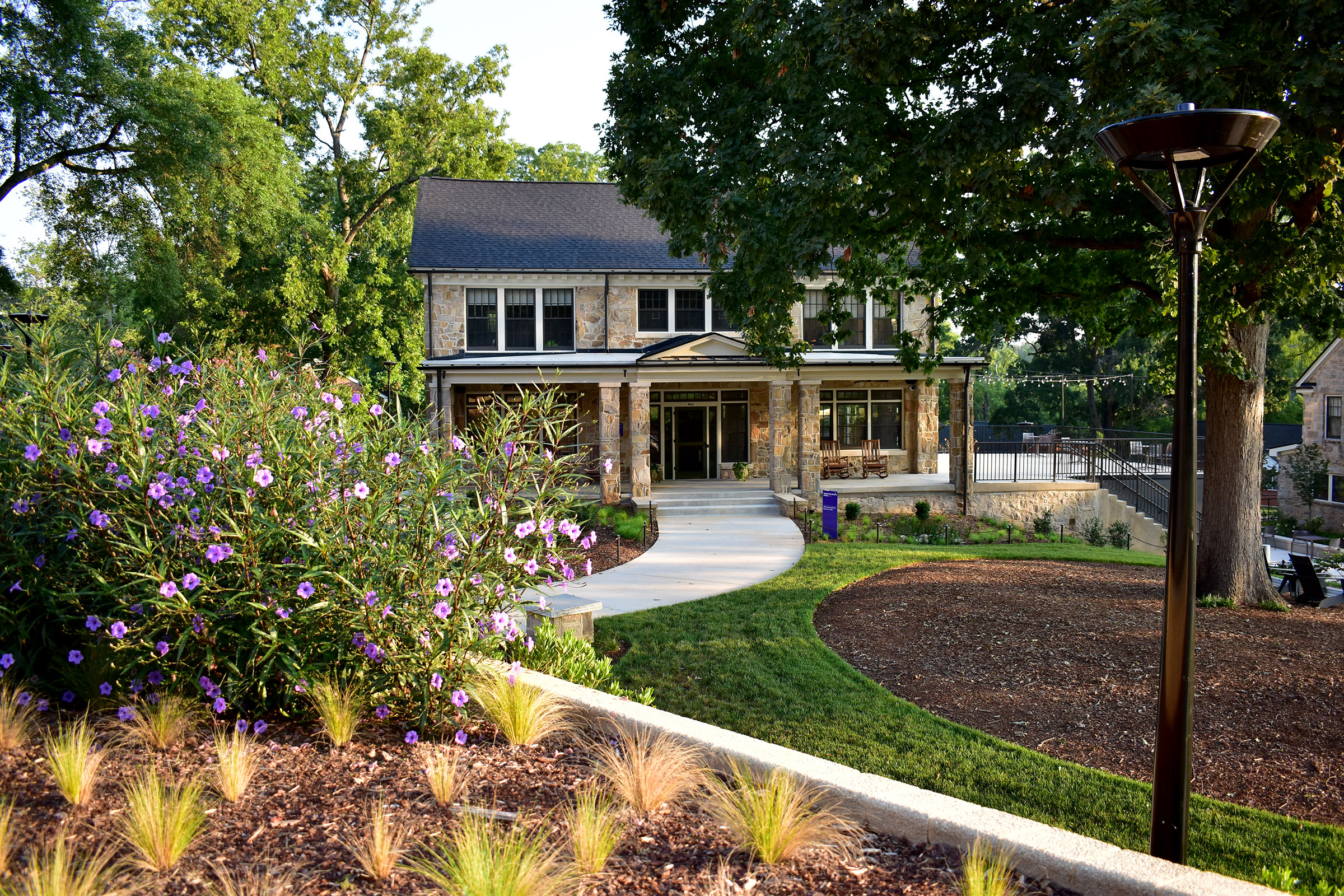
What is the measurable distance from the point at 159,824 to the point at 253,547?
1.24 meters

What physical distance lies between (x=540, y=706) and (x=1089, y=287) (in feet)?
29.9

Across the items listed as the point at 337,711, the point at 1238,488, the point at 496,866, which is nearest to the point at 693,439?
the point at 1238,488

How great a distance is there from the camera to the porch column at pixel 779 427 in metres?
19.8

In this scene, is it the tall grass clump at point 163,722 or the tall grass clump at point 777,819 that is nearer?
the tall grass clump at point 777,819

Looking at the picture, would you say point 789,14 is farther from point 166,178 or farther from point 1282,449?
point 1282,449

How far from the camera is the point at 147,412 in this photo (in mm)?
4133

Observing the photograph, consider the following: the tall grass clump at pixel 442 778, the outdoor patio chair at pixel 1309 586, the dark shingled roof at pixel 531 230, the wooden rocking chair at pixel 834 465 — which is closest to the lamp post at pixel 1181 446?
the tall grass clump at pixel 442 778

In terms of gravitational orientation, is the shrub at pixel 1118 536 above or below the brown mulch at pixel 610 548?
below

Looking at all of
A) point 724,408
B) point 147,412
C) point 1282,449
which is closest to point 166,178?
point 724,408

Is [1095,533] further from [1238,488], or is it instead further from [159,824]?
[159,824]

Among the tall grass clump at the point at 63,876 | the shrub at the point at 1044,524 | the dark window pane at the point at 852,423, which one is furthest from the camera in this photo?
the dark window pane at the point at 852,423

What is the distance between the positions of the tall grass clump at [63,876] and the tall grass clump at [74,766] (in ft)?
1.41

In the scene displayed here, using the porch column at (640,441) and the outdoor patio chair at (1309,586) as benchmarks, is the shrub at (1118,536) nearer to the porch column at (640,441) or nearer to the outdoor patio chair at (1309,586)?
the outdoor patio chair at (1309,586)

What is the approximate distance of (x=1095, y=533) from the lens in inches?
733
